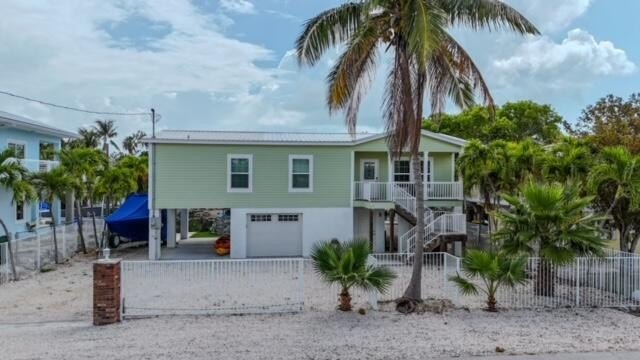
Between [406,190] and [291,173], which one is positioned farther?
[406,190]

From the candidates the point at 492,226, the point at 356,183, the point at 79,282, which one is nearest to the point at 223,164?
the point at 356,183

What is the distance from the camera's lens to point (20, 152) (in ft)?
72.0

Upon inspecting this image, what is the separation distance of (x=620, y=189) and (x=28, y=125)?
73.5ft

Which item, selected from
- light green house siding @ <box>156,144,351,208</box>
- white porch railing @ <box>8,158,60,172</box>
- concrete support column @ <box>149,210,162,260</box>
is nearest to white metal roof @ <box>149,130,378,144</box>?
light green house siding @ <box>156,144,351,208</box>

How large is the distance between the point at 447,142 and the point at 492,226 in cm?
418

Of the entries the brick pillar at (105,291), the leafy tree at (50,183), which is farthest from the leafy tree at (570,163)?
the leafy tree at (50,183)

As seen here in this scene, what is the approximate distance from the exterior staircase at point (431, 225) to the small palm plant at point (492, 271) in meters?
7.36

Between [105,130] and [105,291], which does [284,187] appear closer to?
[105,291]

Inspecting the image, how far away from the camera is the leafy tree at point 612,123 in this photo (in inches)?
750

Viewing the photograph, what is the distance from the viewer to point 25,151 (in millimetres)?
22516

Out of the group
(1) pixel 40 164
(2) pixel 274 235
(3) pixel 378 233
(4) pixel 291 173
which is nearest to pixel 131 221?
(1) pixel 40 164

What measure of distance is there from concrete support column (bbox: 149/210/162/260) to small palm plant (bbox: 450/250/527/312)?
1293 centimetres

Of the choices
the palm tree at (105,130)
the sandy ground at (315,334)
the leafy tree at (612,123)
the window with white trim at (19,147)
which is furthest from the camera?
the palm tree at (105,130)

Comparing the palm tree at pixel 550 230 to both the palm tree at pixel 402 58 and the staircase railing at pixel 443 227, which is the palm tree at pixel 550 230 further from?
the staircase railing at pixel 443 227
